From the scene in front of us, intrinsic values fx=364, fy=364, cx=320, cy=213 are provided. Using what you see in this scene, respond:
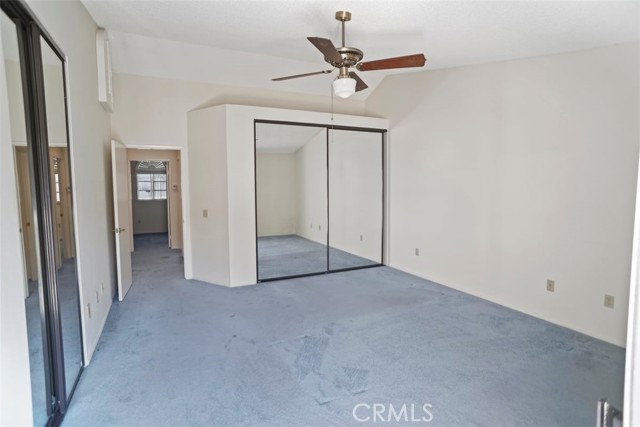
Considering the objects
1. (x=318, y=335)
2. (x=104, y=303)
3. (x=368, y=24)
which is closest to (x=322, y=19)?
(x=368, y=24)

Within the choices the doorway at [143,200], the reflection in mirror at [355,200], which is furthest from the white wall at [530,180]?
the doorway at [143,200]

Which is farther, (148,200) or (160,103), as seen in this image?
(148,200)

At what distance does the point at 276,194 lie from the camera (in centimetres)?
532

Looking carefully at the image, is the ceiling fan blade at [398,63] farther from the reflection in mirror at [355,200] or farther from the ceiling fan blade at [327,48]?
the reflection in mirror at [355,200]

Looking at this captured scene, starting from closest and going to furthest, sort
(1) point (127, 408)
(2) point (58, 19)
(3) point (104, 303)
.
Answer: (1) point (127, 408) < (2) point (58, 19) < (3) point (104, 303)

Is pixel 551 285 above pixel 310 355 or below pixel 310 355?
above

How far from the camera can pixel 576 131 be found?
340cm

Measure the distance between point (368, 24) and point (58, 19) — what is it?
2.38 metres

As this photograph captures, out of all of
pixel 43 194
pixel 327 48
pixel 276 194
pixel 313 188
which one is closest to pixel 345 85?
pixel 327 48

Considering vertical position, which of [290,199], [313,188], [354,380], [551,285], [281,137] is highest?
[281,137]

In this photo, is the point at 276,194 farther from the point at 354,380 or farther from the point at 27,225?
the point at 27,225

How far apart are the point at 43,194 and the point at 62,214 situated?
39 centimetres

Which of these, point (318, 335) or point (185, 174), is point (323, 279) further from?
point (185, 174)

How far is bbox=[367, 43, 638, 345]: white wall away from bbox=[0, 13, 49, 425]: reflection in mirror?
4.17 meters
